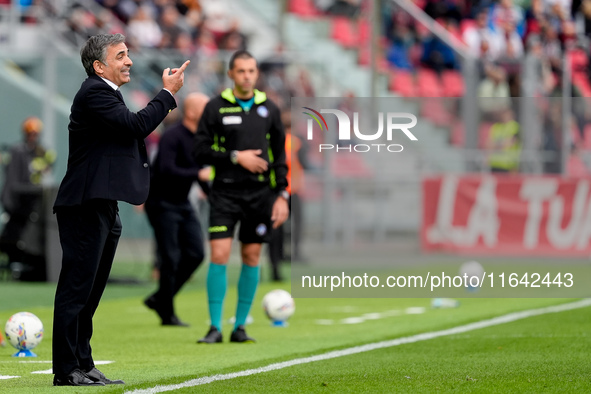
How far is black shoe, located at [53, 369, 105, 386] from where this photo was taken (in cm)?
682

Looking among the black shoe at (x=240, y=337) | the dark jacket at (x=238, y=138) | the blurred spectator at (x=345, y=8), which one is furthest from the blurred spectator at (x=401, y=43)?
the black shoe at (x=240, y=337)

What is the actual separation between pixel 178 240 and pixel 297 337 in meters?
1.97

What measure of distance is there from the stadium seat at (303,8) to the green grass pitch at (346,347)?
46.6ft

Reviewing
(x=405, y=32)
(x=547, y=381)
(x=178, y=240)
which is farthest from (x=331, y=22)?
(x=547, y=381)

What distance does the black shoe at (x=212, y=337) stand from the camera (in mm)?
9633

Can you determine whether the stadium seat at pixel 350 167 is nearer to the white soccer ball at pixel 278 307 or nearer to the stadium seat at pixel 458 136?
the stadium seat at pixel 458 136

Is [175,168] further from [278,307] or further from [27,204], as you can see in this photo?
[27,204]

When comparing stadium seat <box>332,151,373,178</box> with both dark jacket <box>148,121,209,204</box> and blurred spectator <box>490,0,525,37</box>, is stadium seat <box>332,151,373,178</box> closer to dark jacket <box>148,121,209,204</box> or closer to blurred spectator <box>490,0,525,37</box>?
blurred spectator <box>490,0,525,37</box>

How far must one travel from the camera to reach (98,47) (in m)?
6.92

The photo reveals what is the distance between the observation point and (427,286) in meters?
16.2

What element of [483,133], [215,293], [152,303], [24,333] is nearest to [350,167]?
[483,133]

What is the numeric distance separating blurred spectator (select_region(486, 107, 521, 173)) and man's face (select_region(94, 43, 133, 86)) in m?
14.0

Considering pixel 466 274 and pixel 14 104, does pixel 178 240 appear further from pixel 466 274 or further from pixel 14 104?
pixel 14 104

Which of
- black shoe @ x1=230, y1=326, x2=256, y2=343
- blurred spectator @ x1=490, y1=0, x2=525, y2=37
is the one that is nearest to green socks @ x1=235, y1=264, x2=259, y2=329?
black shoe @ x1=230, y1=326, x2=256, y2=343
